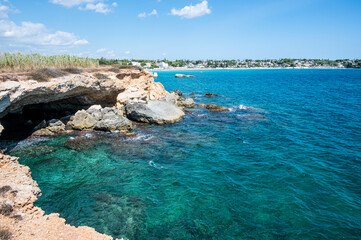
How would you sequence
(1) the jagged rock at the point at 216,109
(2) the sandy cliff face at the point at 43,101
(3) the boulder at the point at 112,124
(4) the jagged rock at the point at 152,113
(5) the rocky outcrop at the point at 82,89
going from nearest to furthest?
(2) the sandy cliff face at the point at 43,101 → (5) the rocky outcrop at the point at 82,89 → (3) the boulder at the point at 112,124 → (4) the jagged rock at the point at 152,113 → (1) the jagged rock at the point at 216,109

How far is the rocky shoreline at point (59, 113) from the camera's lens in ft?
31.4

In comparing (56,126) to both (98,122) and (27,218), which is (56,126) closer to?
(98,122)

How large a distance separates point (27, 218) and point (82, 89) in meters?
17.5

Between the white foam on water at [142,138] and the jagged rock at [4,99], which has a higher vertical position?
the jagged rock at [4,99]

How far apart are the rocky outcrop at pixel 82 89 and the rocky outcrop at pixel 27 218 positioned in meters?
6.98

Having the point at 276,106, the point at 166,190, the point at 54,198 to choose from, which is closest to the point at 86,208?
the point at 54,198

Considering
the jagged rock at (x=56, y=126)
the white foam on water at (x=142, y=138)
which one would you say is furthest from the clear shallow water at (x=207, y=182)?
the jagged rock at (x=56, y=126)

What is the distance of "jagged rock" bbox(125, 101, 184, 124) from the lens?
27.4 metres

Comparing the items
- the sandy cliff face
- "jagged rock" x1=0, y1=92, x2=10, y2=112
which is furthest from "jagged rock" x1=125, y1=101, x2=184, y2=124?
"jagged rock" x1=0, y1=92, x2=10, y2=112

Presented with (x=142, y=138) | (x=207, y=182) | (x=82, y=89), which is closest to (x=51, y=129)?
(x=82, y=89)

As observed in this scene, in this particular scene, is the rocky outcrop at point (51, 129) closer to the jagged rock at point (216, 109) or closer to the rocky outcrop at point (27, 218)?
the rocky outcrop at point (27, 218)

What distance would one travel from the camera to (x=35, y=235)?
8.65m

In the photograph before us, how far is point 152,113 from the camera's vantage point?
92.1 feet

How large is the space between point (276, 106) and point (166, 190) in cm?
3366
